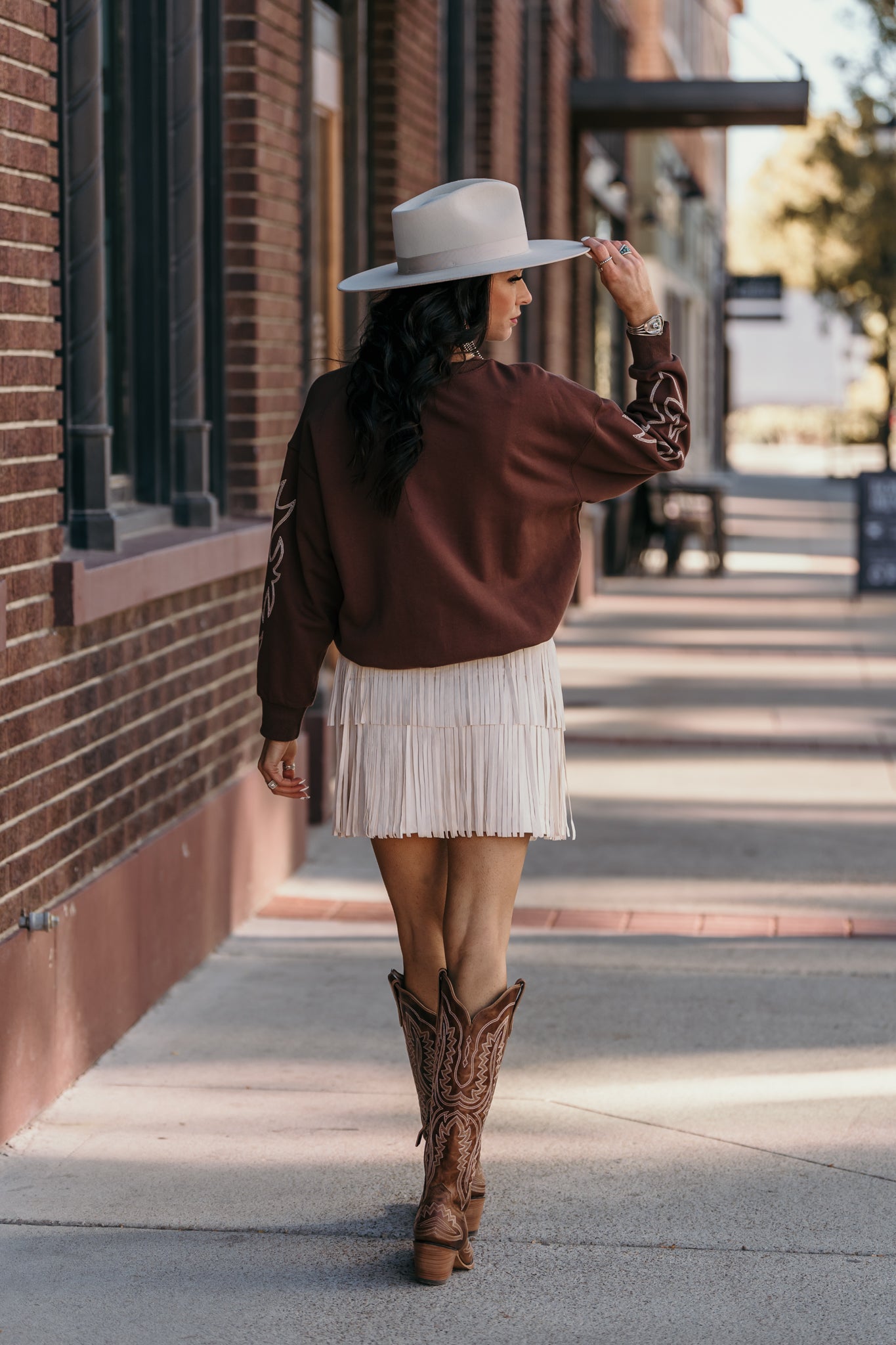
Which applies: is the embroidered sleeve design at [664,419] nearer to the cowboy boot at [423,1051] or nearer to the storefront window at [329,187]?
the cowboy boot at [423,1051]

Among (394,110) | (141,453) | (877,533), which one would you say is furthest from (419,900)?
(877,533)

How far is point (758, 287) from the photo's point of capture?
3136 centimetres

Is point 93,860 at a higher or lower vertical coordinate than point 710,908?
higher

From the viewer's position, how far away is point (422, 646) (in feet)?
12.2

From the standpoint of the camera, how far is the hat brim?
360 cm

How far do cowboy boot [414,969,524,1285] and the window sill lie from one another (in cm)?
155

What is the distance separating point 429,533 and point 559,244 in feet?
1.90

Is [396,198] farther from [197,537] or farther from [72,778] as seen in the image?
[72,778]

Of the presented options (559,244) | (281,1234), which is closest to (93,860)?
(281,1234)

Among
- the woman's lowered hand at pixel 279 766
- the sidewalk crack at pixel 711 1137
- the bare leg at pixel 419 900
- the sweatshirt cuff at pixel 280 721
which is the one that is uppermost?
the sweatshirt cuff at pixel 280 721

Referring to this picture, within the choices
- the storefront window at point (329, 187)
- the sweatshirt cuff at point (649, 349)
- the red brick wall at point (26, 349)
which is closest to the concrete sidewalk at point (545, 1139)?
the red brick wall at point (26, 349)

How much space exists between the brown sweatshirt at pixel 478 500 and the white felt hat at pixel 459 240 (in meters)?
0.18

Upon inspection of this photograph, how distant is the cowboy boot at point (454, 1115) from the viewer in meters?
3.79

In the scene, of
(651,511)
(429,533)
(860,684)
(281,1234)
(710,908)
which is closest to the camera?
(429,533)
